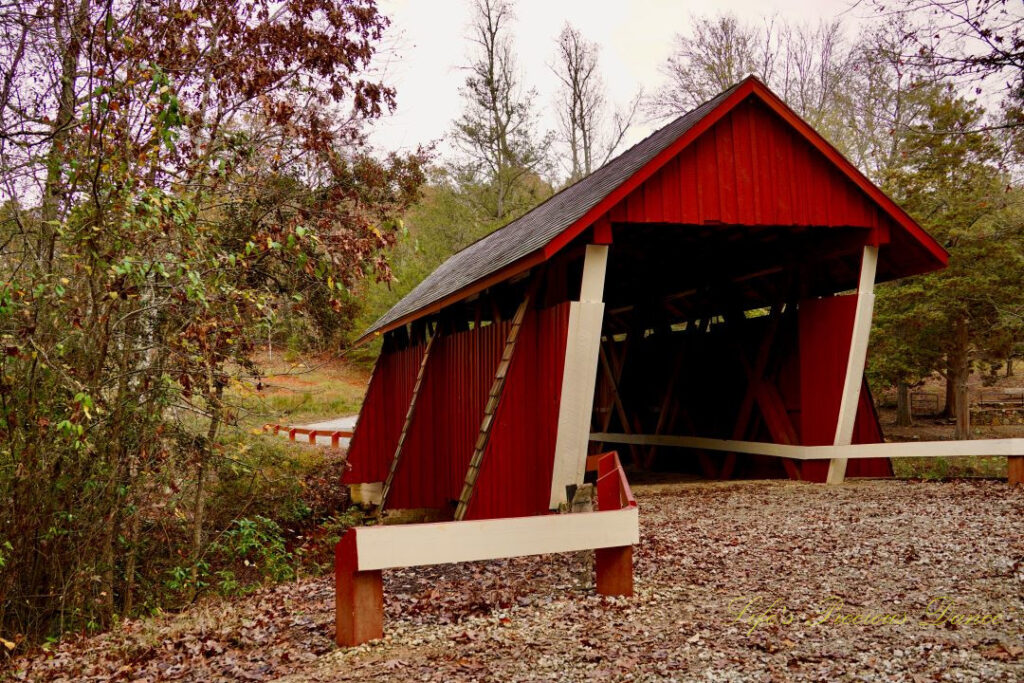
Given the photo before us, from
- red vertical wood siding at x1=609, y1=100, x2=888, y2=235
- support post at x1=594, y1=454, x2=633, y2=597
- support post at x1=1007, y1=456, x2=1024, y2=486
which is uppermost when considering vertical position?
red vertical wood siding at x1=609, y1=100, x2=888, y2=235

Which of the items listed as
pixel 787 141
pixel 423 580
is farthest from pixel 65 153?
pixel 787 141

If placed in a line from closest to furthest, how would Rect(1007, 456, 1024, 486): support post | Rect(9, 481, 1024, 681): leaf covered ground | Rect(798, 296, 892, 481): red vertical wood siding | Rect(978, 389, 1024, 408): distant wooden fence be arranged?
Rect(9, 481, 1024, 681): leaf covered ground → Rect(1007, 456, 1024, 486): support post → Rect(798, 296, 892, 481): red vertical wood siding → Rect(978, 389, 1024, 408): distant wooden fence

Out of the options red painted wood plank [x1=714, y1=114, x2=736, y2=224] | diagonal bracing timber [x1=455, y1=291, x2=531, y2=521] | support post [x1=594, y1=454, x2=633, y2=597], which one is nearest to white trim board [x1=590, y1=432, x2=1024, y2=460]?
red painted wood plank [x1=714, y1=114, x2=736, y2=224]

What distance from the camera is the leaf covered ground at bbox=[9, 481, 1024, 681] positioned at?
12.9 ft

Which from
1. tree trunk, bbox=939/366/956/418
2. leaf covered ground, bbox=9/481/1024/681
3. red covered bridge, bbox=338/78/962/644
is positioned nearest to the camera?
leaf covered ground, bbox=9/481/1024/681

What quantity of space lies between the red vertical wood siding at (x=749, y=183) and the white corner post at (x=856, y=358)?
2.00 ft

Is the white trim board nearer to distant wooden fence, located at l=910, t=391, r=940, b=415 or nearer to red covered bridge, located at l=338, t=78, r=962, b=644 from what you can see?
red covered bridge, located at l=338, t=78, r=962, b=644

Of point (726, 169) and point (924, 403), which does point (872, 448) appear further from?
point (924, 403)

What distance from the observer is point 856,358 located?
987 cm

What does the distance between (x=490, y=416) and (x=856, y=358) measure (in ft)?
15.5

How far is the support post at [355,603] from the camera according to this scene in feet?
14.4

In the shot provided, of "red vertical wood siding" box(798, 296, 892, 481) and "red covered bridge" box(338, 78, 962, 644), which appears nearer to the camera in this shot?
"red covered bridge" box(338, 78, 962, 644)

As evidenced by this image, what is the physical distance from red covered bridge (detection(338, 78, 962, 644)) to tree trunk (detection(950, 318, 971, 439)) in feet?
24.5

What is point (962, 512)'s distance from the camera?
24.8 feet
